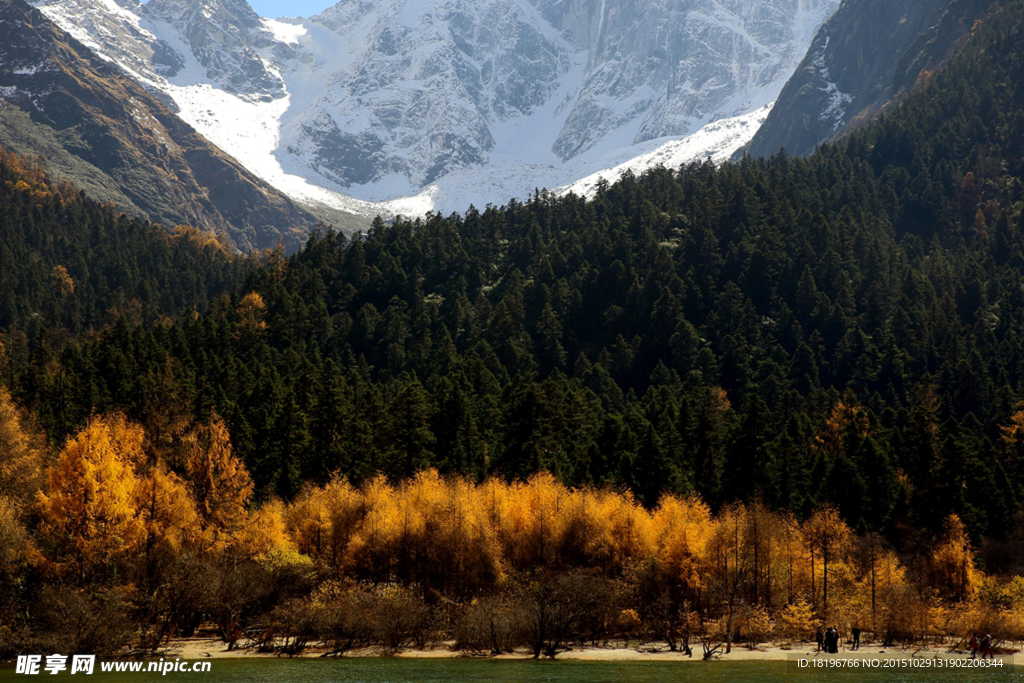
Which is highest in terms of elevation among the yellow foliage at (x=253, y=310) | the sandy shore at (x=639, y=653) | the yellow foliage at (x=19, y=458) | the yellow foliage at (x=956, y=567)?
the yellow foliage at (x=253, y=310)

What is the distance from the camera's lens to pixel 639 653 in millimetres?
76312

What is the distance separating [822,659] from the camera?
7269cm

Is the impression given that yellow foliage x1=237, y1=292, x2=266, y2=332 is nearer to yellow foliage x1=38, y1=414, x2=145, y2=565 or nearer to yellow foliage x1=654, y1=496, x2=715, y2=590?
yellow foliage x1=38, y1=414, x2=145, y2=565

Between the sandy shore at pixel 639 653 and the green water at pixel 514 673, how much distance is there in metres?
1.67

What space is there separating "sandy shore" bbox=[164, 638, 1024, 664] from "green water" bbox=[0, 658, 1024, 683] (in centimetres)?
167

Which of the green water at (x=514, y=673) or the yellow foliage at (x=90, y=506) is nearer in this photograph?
the green water at (x=514, y=673)

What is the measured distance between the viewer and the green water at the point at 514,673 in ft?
209

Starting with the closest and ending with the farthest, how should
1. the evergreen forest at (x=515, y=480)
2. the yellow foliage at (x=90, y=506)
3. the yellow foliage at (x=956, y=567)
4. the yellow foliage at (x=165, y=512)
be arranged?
the yellow foliage at (x=90, y=506) < the yellow foliage at (x=165, y=512) < the evergreen forest at (x=515, y=480) < the yellow foliage at (x=956, y=567)

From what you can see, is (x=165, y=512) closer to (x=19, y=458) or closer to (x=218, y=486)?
(x=218, y=486)

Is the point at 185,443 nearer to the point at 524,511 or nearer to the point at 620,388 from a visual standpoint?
the point at 524,511

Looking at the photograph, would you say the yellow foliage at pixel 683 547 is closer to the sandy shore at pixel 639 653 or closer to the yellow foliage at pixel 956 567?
the sandy shore at pixel 639 653

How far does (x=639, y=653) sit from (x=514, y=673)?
13.2m

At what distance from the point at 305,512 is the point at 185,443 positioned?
14830mm

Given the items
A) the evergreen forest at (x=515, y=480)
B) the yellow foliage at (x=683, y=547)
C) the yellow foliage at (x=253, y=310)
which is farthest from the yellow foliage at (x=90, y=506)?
the yellow foliage at (x=253, y=310)
